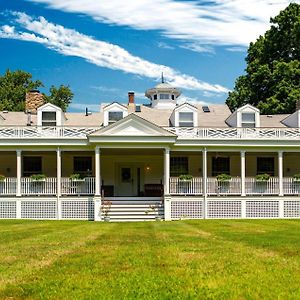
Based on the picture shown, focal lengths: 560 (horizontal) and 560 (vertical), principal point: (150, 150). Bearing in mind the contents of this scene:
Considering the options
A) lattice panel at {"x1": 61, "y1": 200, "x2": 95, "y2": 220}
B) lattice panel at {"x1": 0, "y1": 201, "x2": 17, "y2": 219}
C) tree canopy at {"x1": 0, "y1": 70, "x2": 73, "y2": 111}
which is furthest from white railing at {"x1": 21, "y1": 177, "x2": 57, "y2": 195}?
tree canopy at {"x1": 0, "y1": 70, "x2": 73, "y2": 111}

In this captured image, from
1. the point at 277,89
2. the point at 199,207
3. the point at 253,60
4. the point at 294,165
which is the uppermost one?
the point at 253,60

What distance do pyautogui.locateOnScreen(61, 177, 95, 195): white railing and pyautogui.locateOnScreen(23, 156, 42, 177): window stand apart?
3192mm

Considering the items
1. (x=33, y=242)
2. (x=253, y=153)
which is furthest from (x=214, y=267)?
(x=253, y=153)

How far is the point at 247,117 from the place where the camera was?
3272 cm

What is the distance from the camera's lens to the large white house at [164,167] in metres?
28.6

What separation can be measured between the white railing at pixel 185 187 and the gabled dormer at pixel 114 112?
5.20 metres

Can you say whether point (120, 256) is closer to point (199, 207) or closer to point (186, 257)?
point (186, 257)

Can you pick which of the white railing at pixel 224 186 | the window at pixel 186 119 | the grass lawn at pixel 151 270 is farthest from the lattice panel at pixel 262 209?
the grass lawn at pixel 151 270

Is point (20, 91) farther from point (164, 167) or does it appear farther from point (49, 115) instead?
point (164, 167)

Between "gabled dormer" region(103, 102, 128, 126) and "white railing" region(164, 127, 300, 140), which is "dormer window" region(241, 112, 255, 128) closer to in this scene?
"white railing" region(164, 127, 300, 140)

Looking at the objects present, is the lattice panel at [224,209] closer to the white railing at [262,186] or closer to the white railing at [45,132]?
the white railing at [262,186]

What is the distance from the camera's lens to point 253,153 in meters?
31.9

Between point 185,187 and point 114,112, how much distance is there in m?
6.25

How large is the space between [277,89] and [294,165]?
13.5 m
